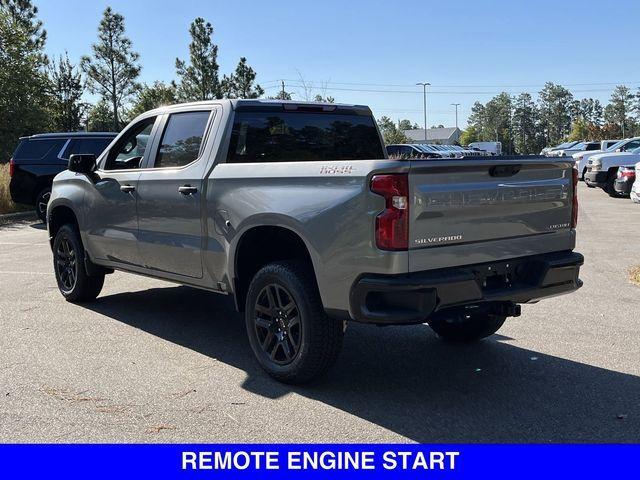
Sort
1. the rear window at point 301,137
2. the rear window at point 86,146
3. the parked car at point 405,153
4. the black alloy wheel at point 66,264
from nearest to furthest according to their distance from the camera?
the rear window at point 301,137
the parked car at point 405,153
the black alloy wheel at point 66,264
the rear window at point 86,146

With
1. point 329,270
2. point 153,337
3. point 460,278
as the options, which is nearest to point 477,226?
point 460,278

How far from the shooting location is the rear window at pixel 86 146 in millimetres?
14445

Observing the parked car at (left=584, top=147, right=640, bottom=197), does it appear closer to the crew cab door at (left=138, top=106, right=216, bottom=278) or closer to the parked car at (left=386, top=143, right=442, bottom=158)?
the parked car at (left=386, top=143, right=442, bottom=158)

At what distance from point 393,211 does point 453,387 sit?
146 cm

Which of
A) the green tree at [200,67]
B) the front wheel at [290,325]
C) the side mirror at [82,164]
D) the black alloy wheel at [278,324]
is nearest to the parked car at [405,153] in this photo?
the front wheel at [290,325]

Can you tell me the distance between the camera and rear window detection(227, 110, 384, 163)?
5031mm

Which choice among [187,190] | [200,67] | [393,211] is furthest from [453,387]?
[200,67]

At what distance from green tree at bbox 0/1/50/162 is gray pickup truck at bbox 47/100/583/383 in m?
23.9

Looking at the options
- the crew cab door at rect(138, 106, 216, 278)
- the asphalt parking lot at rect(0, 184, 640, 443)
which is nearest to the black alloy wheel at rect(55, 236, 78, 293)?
the asphalt parking lot at rect(0, 184, 640, 443)

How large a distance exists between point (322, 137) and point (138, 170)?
64.6 inches

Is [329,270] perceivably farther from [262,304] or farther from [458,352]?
[458,352]

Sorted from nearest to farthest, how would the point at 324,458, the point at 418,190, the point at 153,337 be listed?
the point at 324,458
the point at 418,190
the point at 153,337

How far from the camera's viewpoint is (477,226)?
3963 millimetres

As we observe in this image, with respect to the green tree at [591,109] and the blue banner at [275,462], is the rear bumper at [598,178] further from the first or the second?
the green tree at [591,109]
